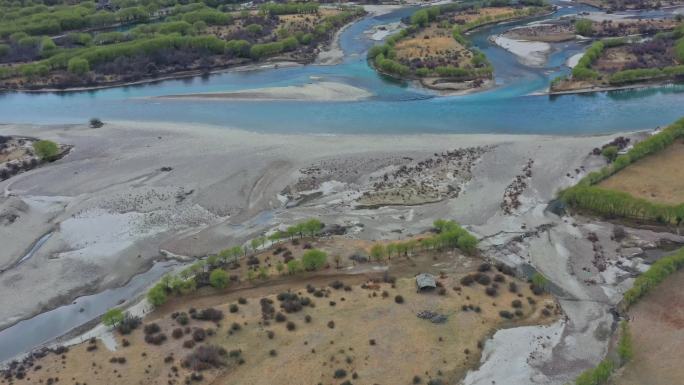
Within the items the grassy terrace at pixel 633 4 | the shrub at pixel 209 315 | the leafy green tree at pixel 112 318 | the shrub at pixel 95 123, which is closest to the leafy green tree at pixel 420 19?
the grassy terrace at pixel 633 4

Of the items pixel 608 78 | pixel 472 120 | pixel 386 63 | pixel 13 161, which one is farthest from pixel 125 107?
pixel 608 78

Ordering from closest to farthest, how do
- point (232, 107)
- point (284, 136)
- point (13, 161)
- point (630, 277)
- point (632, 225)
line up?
point (630, 277), point (632, 225), point (13, 161), point (284, 136), point (232, 107)

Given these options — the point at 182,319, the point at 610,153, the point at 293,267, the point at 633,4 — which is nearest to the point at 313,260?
the point at 293,267

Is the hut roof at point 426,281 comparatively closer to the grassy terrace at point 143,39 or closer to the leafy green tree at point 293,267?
the leafy green tree at point 293,267

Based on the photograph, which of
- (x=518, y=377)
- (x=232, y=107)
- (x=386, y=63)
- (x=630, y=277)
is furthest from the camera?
(x=386, y=63)

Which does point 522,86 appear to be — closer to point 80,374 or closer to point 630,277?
point 630,277

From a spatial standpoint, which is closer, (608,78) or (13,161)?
(13,161)

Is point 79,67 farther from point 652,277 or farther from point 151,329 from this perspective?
point 652,277
